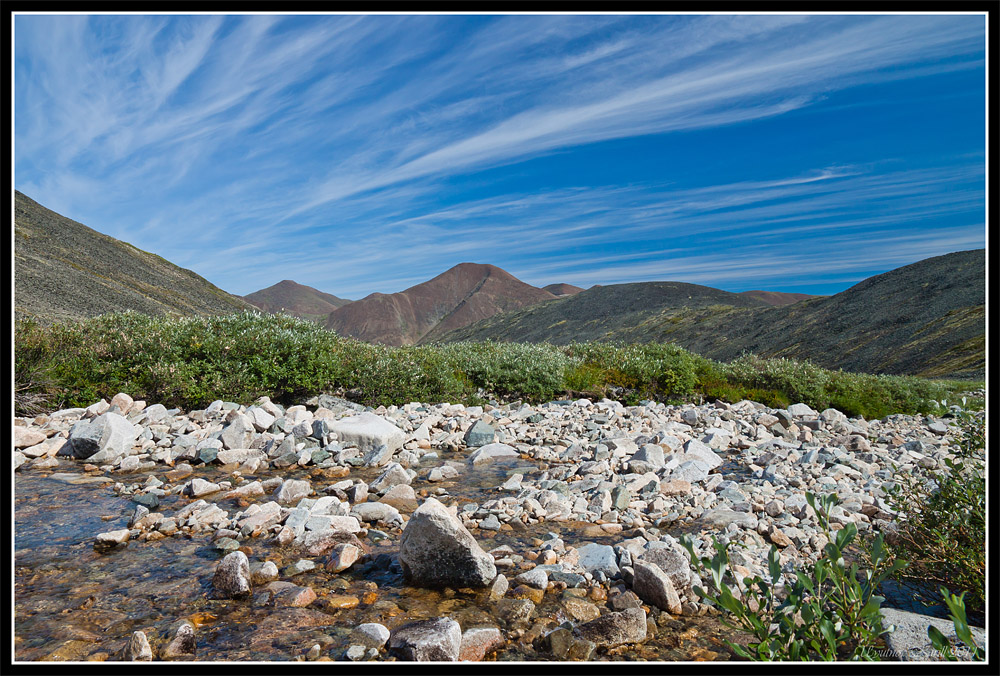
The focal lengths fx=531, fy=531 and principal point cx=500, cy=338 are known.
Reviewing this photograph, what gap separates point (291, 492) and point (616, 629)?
13.6 ft

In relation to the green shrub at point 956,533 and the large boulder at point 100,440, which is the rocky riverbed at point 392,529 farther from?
the green shrub at point 956,533


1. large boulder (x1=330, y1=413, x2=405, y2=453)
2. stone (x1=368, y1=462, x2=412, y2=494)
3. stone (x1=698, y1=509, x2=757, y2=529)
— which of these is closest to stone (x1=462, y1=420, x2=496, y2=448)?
large boulder (x1=330, y1=413, x2=405, y2=453)

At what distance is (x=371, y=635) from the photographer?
3170mm

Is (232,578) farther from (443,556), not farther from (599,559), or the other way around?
(599,559)

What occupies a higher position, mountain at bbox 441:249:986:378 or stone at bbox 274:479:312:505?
mountain at bbox 441:249:986:378

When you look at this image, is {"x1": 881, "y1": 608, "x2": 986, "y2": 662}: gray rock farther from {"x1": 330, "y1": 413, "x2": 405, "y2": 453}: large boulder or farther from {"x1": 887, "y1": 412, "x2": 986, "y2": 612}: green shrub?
{"x1": 330, "y1": 413, "x2": 405, "y2": 453}: large boulder

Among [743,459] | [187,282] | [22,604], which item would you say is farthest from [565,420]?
[187,282]

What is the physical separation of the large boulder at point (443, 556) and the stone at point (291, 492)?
97.9 inches

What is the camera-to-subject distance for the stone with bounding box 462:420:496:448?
9.24 metres

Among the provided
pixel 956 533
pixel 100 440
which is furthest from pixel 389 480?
pixel 956 533

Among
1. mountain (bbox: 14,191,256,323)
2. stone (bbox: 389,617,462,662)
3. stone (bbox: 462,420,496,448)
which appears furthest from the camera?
mountain (bbox: 14,191,256,323)

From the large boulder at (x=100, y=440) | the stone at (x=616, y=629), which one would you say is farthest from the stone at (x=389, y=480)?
the large boulder at (x=100, y=440)

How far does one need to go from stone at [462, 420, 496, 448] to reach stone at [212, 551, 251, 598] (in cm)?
556

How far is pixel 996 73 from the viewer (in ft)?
9.34
